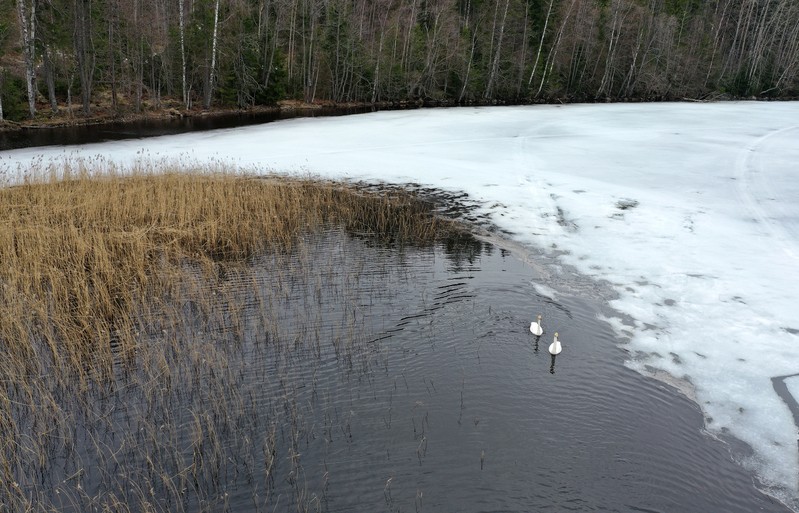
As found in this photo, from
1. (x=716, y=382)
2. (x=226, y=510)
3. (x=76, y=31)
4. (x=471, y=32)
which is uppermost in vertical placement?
(x=471, y=32)

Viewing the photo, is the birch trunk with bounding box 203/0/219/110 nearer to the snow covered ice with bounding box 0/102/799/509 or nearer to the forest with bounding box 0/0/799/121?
the forest with bounding box 0/0/799/121

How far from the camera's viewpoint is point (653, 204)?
525 inches

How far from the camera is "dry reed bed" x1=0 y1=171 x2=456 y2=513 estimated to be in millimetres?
4977

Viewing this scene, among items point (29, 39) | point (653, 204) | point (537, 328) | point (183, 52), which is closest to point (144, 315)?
point (537, 328)

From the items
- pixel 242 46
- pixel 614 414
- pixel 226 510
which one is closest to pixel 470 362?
pixel 614 414

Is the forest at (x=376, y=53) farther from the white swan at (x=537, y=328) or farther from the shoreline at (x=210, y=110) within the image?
the white swan at (x=537, y=328)

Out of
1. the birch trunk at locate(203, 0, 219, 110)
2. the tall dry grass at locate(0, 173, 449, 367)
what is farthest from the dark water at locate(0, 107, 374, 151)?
the tall dry grass at locate(0, 173, 449, 367)

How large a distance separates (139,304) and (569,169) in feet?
44.5

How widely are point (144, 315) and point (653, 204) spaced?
11494mm

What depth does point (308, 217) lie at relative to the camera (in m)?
12.6

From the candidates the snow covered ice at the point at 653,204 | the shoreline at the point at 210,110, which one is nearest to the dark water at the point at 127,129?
the shoreline at the point at 210,110

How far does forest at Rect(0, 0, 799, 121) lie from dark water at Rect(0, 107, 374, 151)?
2.35 m

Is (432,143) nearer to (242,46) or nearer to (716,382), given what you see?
(716,382)

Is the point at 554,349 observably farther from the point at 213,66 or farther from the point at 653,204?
the point at 213,66
